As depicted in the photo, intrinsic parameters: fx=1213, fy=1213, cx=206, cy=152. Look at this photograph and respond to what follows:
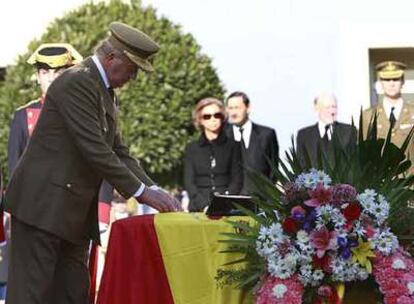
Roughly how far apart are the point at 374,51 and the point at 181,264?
24.3 ft

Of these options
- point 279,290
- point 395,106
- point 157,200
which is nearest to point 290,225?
point 279,290

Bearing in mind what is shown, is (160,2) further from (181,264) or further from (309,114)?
(181,264)

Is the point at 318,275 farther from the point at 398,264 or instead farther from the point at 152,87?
the point at 152,87

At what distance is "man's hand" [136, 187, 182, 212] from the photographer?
5223 mm

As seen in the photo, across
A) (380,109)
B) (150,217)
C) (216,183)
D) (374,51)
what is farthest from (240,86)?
(150,217)

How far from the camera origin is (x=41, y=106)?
676 centimetres

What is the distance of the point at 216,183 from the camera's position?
28.9 feet

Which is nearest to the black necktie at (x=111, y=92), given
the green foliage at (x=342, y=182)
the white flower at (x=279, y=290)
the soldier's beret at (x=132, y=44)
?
the soldier's beret at (x=132, y=44)

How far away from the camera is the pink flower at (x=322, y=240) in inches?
178

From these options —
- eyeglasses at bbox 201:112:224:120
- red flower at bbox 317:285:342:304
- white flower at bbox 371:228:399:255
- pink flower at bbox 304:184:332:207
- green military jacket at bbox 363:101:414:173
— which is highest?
eyeglasses at bbox 201:112:224:120

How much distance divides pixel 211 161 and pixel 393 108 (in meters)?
1.56

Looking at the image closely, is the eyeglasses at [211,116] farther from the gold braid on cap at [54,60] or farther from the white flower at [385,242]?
the white flower at [385,242]

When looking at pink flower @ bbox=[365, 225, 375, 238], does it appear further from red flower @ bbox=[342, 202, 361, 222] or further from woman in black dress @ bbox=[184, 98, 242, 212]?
woman in black dress @ bbox=[184, 98, 242, 212]

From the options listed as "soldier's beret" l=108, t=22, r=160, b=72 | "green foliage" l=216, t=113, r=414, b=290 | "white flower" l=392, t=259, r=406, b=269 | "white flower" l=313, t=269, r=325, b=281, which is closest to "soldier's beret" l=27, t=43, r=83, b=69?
"soldier's beret" l=108, t=22, r=160, b=72
